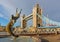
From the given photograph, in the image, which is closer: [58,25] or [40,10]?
[58,25]

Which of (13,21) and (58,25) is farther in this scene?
(58,25)

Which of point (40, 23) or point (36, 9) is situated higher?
point (36, 9)

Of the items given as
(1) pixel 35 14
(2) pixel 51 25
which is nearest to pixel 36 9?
(1) pixel 35 14

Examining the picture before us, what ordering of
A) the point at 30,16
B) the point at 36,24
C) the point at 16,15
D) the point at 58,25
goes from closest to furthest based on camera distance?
1. the point at 16,15
2. the point at 58,25
3. the point at 36,24
4. the point at 30,16

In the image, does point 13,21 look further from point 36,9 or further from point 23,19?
point 23,19

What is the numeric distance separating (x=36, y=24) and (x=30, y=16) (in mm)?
12802

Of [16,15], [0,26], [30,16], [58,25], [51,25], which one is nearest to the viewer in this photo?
[16,15]

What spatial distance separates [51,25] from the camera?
102 meters

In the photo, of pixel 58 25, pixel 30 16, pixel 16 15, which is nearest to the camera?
pixel 16 15

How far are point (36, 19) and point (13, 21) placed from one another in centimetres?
7534

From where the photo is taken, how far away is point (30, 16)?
127m

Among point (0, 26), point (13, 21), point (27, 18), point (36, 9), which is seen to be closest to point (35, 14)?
point (36, 9)

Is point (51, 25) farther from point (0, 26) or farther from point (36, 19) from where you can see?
point (0, 26)

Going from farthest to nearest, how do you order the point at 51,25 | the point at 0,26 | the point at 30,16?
the point at 0,26 → the point at 30,16 → the point at 51,25
